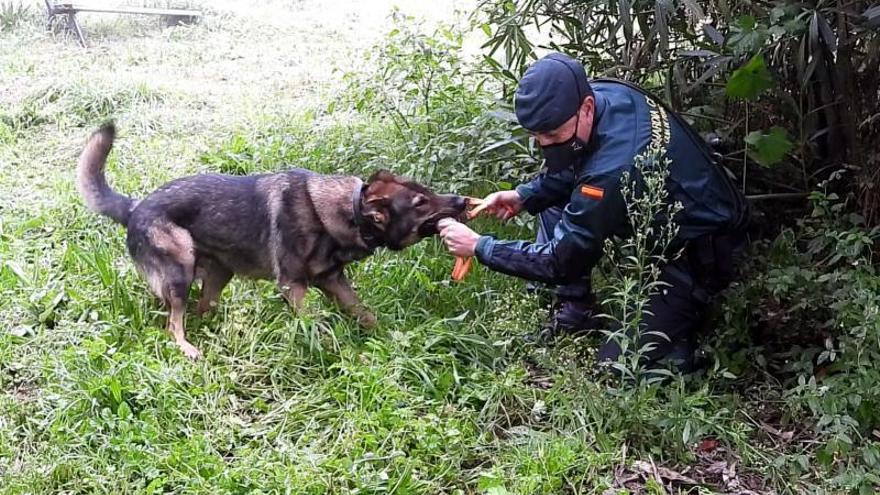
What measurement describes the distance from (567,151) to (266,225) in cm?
154

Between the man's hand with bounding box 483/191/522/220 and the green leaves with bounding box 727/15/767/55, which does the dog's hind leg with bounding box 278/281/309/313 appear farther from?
the green leaves with bounding box 727/15/767/55

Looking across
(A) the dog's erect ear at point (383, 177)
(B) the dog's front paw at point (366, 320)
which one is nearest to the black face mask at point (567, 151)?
(A) the dog's erect ear at point (383, 177)

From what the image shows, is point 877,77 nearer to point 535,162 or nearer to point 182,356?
point 535,162

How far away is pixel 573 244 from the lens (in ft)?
12.0

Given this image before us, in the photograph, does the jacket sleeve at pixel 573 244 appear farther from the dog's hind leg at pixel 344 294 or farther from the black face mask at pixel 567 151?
the dog's hind leg at pixel 344 294

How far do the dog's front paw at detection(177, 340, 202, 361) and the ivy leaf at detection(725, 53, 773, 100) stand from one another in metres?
2.65

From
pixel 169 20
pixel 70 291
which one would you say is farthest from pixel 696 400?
pixel 169 20

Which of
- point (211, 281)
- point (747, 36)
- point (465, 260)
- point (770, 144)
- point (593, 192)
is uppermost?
point (747, 36)

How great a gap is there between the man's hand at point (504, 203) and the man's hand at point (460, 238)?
42cm

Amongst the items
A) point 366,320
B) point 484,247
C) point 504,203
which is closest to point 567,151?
point 484,247

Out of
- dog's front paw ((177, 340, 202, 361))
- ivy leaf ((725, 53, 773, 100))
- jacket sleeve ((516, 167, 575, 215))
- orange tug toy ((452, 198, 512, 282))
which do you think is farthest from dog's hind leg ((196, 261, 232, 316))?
ivy leaf ((725, 53, 773, 100))

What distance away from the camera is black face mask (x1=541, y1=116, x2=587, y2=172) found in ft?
12.1

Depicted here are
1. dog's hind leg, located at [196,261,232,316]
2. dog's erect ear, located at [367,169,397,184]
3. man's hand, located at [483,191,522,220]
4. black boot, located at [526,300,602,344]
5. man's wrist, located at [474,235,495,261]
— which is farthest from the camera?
dog's hind leg, located at [196,261,232,316]

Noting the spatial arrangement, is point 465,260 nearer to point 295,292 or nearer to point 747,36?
point 295,292
